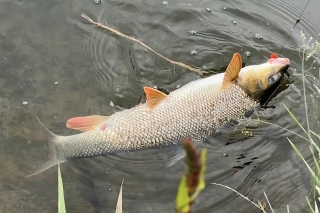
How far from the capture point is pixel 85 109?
140 inches

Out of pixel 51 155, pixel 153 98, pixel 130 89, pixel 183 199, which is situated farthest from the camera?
pixel 130 89

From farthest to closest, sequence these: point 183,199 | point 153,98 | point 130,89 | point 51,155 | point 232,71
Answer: point 130,89
point 232,71
point 153,98
point 51,155
point 183,199

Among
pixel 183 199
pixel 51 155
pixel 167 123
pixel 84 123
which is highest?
pixel 183 199

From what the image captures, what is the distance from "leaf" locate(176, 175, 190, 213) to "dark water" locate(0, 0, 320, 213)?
278 centimetres

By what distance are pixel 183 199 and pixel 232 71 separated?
2927 millimetres

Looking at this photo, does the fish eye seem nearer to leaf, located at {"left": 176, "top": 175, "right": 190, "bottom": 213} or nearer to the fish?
the fish

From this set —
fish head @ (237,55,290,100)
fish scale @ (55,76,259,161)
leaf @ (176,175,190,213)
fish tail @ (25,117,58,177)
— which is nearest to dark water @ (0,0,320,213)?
fish scale @ (55,76,259,161)

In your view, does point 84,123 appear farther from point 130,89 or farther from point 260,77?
point 260,77

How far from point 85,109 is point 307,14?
8.76 feet

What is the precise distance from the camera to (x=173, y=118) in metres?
2.97

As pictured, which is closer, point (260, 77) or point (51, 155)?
point (51, 155)

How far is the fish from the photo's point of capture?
9.57 ft

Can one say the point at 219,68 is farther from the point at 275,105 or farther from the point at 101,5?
the point at 101,5

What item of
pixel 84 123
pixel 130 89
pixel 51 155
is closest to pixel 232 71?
pixel 130 89
